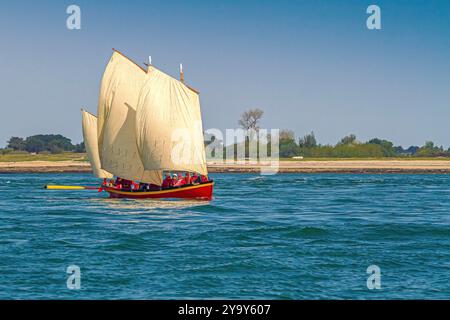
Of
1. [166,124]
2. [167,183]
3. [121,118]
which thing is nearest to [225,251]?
[166,124]

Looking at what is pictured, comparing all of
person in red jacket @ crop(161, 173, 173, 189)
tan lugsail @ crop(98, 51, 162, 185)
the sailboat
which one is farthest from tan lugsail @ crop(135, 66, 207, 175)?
tan lugsail @ crop(98, 51, 162, 185)

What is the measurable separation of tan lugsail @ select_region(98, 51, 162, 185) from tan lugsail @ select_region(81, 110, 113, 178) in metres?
6.49

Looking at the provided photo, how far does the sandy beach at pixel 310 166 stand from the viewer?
156000mm

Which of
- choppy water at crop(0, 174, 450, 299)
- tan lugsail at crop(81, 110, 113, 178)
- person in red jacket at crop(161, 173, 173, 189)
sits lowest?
choppy water at crop(0, 174, 450, 299)

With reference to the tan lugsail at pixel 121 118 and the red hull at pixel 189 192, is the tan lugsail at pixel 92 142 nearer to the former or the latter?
the tan lugsail at pixel 121 118

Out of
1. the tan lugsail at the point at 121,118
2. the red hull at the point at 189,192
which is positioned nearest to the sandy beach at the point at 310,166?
the tan lugsail at the point at 121,118

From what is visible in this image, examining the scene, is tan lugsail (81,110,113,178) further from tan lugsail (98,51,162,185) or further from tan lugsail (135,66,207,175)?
tan lugsail (135,66,207,175)

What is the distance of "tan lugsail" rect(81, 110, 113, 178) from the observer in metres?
72.6

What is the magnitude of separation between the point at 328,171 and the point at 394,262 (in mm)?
130434

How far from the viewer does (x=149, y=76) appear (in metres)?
61.9

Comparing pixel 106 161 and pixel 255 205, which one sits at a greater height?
pixel 106 161
